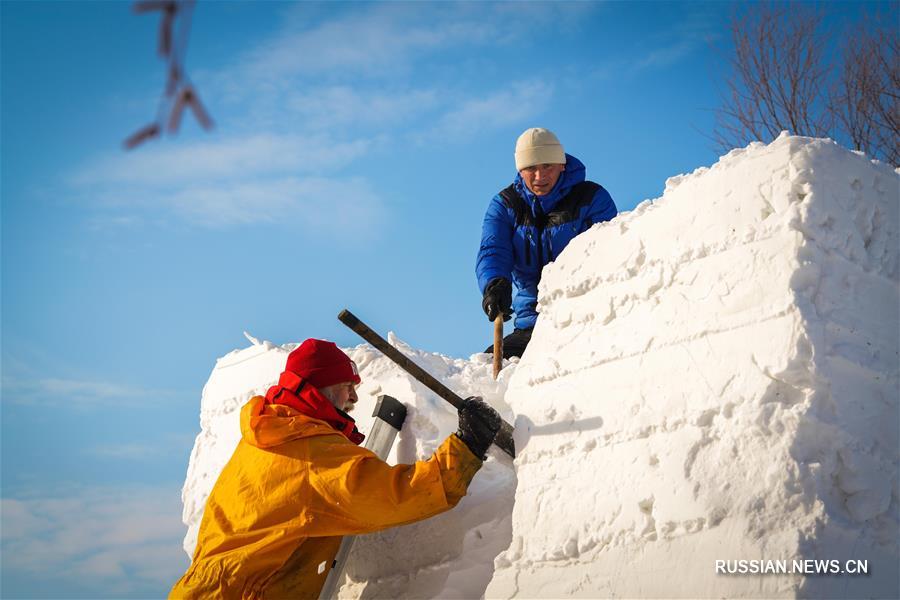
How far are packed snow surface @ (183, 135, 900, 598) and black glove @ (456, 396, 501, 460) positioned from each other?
A: 0.15m

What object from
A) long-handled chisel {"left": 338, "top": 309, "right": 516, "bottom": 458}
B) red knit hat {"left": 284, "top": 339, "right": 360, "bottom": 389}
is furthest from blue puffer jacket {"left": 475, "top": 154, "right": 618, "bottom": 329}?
red knit hat {"left": 284, "top": 339, "right": 360, "bottom": 389}

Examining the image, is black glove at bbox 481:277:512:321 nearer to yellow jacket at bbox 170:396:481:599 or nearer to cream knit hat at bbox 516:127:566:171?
cream knit hat at bbox 516:127:566:171

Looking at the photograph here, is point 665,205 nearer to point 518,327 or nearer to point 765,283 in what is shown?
point 765,283

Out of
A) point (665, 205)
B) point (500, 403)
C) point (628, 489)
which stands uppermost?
point (665, 205)

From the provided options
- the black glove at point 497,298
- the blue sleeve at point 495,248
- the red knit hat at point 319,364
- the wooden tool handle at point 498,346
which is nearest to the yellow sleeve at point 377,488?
the red knit hat at point 319,364

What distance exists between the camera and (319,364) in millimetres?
3191

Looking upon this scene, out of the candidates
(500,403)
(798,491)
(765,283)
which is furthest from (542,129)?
(798,491)

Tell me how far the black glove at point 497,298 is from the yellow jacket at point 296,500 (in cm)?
146

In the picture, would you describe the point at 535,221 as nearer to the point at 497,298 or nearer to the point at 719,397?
the point at 497,298

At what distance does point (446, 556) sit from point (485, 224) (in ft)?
5.97

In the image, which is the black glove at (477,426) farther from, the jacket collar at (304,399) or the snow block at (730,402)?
the jacket collar at (304,399)

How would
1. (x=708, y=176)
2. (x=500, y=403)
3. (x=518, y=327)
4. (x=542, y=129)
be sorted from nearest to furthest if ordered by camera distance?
(x=708, y=176) → (x=500, y=403) → (x=542, y=129) → (x=518, y=327)

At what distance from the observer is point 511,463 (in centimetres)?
337

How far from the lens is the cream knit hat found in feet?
14.2
